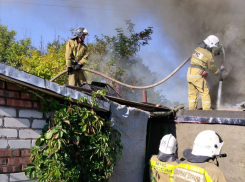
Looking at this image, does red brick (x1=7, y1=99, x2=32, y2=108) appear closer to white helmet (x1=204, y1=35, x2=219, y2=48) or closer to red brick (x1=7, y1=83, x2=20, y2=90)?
red brick (x1=7, y1=83, x2=20, y2=90)

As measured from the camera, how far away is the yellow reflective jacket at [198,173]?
2.88 meters

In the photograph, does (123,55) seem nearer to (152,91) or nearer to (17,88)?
(152,91)

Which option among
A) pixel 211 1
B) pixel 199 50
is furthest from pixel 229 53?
pixel 199 50

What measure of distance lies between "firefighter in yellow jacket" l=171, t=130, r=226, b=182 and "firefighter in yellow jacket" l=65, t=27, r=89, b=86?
11.5 feet

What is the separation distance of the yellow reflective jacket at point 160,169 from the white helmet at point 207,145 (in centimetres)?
56

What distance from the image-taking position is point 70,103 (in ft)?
11.2

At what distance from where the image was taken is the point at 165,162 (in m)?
3.79

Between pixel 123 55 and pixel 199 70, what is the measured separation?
5.98m

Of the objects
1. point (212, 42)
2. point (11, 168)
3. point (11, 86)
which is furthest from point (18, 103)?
point (212, 42)

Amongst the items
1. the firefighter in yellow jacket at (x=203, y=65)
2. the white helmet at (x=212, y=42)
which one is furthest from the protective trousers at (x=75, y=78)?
the white helmet at (x=212, y=42)

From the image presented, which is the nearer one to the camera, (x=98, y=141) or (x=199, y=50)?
(x=98, y=141)

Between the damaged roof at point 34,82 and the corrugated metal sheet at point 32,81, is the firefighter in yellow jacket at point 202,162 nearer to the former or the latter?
the damaged roof at point 34,82

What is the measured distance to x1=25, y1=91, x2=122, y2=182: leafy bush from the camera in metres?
3.00

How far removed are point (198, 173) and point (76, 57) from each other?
163 inches
